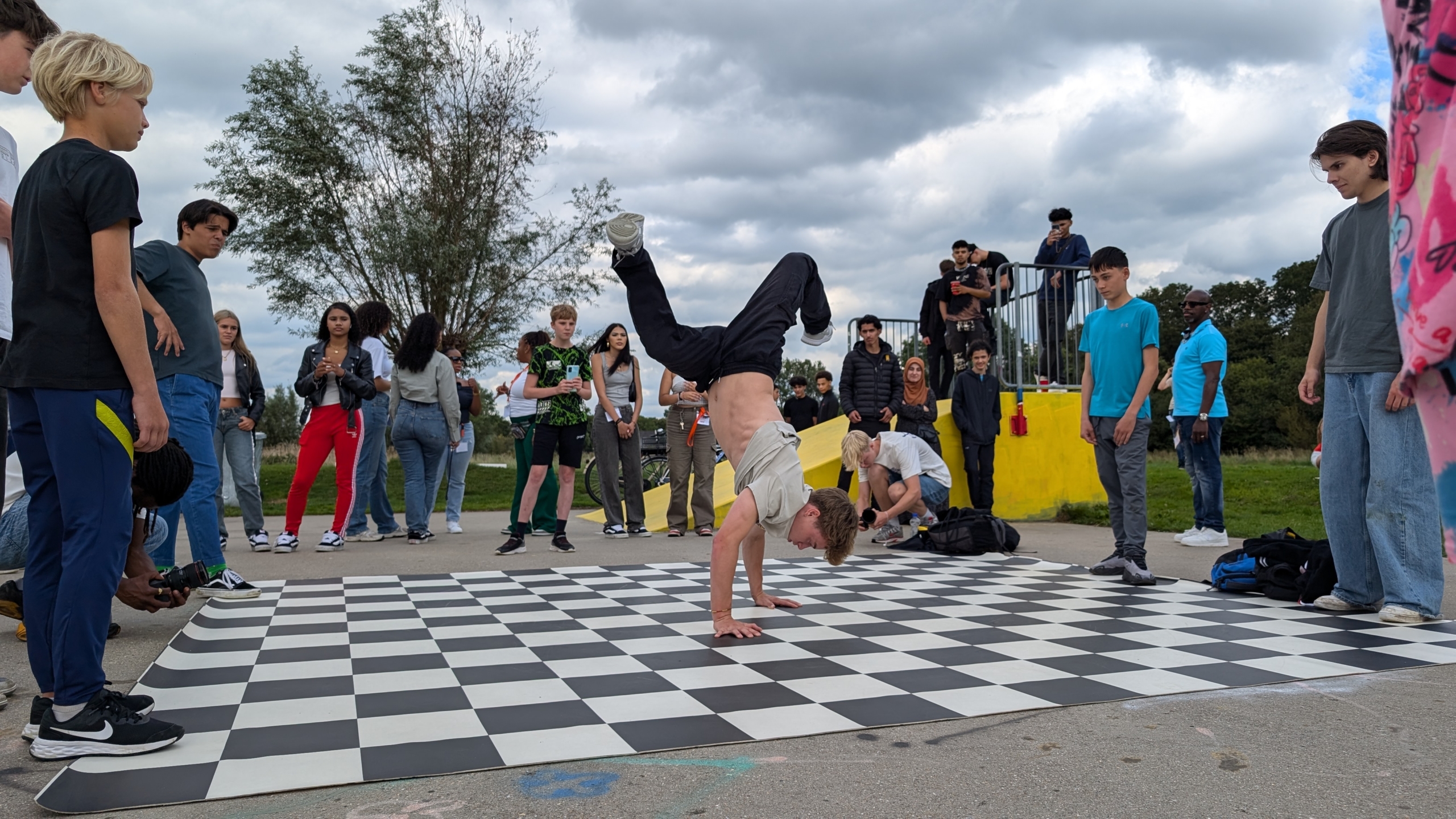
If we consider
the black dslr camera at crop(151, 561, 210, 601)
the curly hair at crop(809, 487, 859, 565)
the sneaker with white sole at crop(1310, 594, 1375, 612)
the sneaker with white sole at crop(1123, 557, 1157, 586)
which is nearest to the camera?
the black dslr camera at crop(151, 561, 210, 601)

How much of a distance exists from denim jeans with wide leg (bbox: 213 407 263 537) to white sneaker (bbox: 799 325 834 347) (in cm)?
464

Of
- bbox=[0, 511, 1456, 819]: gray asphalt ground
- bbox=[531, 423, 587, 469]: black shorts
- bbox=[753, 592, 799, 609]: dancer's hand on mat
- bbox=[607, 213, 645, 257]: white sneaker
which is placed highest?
bbox=[607, 213, 645, 257]: white sneaker

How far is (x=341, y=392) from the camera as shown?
6.96 m

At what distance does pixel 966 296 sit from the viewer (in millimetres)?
10172

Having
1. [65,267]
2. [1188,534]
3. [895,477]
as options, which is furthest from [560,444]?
[65,267]

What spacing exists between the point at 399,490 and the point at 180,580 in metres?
11.2

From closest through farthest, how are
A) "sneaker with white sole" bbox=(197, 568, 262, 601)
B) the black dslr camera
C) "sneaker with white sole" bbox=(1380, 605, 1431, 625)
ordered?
the black dslr camera
"sneaker with white sole" bbox=(1380, 605, 1431, 625)
"sneaker with white sole" bbox=(197, 568, 262, 601)

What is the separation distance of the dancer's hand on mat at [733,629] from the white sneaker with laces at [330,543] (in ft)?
14.2

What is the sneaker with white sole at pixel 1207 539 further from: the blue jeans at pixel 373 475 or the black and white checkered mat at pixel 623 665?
the blue jeans at pixel 373 475

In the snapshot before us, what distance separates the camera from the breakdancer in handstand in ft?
12.5

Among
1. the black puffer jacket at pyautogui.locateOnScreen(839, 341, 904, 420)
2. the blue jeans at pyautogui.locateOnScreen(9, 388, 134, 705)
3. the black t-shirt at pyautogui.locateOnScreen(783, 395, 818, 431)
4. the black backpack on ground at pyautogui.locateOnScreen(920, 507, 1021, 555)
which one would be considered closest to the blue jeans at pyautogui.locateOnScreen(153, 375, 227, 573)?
the blue jeans at pyautogui.locateOnScreen(9, 388, 134, 705)

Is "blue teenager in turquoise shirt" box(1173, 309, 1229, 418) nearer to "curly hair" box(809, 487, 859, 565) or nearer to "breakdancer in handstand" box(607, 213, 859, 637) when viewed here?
"breakdancer in handstand" box(607, 213, 859, 637)

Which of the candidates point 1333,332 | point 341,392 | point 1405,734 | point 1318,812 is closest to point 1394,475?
point 1333,332

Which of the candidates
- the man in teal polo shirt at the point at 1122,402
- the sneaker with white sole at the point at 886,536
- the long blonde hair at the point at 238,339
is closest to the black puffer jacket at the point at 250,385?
the long blonde hair at the point at 238,339
